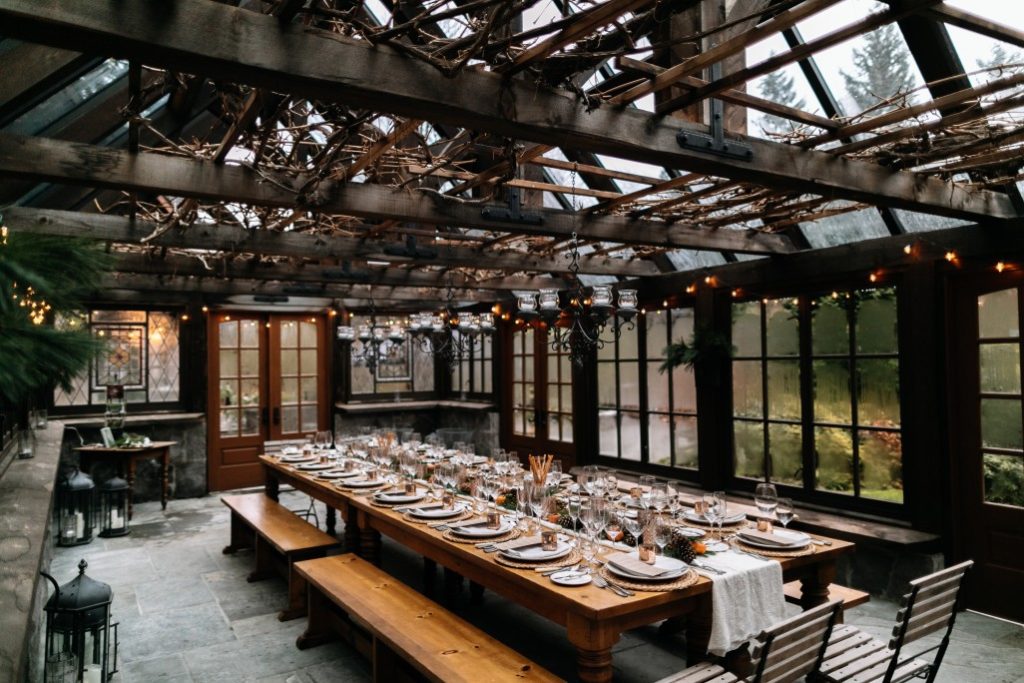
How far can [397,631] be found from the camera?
316 cm

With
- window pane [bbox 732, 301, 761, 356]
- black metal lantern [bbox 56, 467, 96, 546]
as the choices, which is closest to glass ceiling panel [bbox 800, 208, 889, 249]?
window pane [bbox 732, 301, 761, 356]

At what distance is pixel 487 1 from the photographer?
73.0 inches

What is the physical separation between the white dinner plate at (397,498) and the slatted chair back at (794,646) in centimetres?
236

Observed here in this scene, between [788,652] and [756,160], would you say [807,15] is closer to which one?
[756,160]

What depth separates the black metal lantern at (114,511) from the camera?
6.87 meters

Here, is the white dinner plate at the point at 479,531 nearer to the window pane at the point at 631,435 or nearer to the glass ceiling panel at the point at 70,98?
the glass ceiling panel at the point at 70,98

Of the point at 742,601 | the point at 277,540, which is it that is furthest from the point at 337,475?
the point at 742,601

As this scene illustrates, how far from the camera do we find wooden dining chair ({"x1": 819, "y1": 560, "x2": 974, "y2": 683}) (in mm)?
2750

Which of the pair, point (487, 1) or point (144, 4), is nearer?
point (144, 4)

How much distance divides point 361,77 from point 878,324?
14.9ft

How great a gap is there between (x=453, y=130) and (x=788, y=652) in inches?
198

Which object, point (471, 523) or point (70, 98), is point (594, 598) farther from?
point (70, 98)

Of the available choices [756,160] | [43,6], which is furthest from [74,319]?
[756,160]

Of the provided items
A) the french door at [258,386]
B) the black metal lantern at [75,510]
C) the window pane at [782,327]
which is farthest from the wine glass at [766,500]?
the french door at [258,386]
